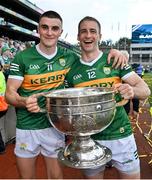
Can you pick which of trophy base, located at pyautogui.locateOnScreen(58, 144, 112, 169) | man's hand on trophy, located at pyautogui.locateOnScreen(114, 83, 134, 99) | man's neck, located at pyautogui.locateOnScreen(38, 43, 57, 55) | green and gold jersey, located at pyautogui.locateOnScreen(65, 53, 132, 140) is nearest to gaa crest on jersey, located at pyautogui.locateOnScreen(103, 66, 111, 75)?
green and gold jersey, located at pyautogui.locateOnScreen(65, 53, 132, 140)

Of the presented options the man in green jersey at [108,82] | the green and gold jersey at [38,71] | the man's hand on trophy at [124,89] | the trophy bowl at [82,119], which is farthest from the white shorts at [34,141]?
the man's hand on trophy at [124,89]

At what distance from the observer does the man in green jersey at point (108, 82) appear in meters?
2.31

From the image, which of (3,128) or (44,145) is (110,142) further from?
(3,128)

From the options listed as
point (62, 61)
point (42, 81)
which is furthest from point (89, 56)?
point (42, 81)

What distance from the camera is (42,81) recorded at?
2.47 metres

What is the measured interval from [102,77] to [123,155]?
602mm

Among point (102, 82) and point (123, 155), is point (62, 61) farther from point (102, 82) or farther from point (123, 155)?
point (123, 155)

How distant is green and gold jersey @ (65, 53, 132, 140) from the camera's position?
7.72 ft

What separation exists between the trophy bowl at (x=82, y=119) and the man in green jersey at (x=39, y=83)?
0.68 meters

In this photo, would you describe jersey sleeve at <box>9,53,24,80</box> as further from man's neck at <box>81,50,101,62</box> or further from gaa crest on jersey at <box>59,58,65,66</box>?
man's neck at <box>81,50,101,62</box>

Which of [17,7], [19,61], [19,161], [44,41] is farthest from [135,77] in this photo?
[17,7]

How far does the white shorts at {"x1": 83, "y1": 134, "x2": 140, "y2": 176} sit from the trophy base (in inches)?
26.4

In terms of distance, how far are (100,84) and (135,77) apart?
25 centimetres

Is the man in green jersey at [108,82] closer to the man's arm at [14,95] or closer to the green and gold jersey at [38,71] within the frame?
the green and gold jersey at [38,71]
